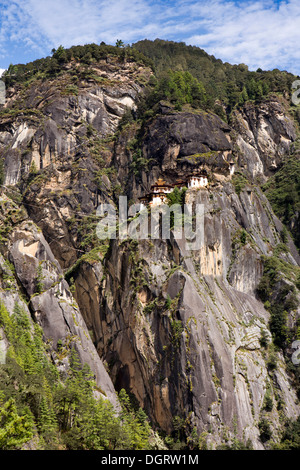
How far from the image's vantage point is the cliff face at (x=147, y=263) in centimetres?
6400

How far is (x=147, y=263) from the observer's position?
71.5 meters

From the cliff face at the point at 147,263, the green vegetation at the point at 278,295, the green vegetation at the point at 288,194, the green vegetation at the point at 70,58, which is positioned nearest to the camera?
the cliff face at the point at 147,263

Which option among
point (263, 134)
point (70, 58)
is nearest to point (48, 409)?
point (263, 134)

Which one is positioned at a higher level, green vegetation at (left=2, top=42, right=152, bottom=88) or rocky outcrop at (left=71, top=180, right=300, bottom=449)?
green vegetation at (left=2, top=42, right=152, bottom=88)

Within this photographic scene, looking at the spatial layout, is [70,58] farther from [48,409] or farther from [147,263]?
[48,409]

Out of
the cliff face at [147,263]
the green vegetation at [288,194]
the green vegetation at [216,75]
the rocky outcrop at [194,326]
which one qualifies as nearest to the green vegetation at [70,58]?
the cliff face at [147,263]

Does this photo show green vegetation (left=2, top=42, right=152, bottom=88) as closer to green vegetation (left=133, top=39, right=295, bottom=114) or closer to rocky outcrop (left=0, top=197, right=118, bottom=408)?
green vegetation (left=133, top=39, right=295, bottom=114)

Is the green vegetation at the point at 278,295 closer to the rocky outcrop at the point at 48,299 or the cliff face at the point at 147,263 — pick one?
the cliff face at the point at 147,263

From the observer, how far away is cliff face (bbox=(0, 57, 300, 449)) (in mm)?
64000

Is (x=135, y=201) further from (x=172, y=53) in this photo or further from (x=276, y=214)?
(x=172, y=53)

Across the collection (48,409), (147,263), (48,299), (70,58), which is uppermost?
(70,58)

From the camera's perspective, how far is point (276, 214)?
9725 centimetres

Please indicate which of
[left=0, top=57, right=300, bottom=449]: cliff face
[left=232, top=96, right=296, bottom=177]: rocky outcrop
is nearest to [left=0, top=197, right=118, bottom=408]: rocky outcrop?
[left=0, top=57, right=300, bottom=449]: cliff face

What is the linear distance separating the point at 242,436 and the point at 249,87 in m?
82.6
